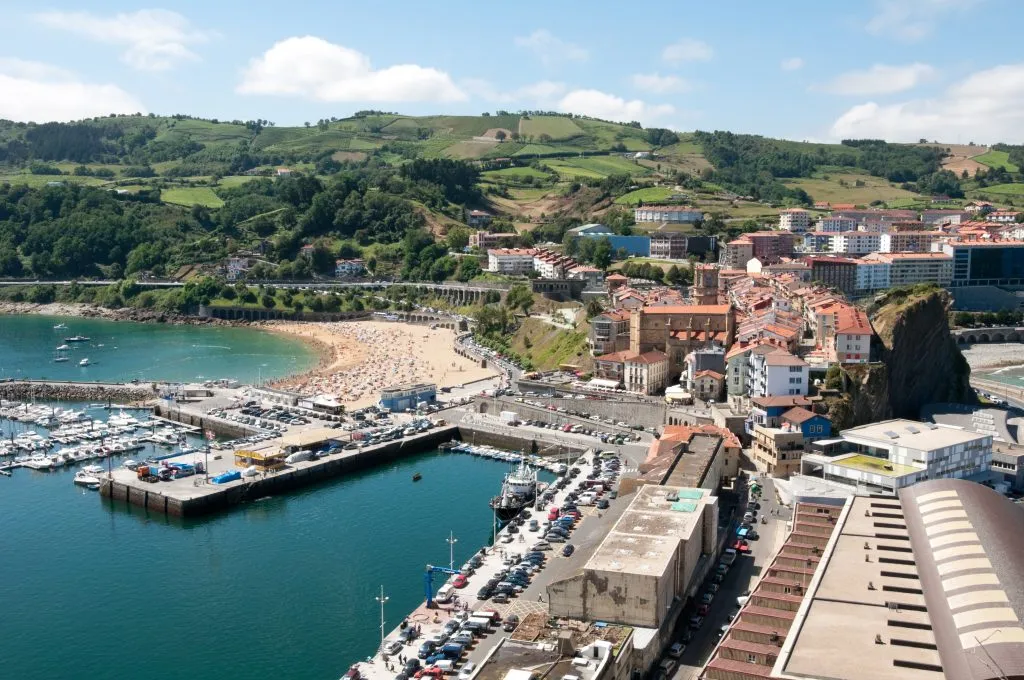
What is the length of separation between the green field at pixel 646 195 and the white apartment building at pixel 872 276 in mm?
24243

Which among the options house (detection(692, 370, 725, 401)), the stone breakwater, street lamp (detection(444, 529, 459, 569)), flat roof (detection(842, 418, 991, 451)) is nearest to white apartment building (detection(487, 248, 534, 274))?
the stone breakwater

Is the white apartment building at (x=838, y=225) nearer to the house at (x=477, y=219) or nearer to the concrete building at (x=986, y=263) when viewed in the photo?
the concrete building at (x=986, y=263)

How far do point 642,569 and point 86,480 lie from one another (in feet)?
63.0

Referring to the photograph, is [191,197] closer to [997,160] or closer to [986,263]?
[986,263]

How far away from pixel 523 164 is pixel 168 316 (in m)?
46.7

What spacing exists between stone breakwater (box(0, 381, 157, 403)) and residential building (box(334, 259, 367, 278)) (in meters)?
30.4

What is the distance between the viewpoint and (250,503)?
28.1 m

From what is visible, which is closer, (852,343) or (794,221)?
(852,343)

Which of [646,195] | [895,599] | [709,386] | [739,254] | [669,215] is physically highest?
[646,195]

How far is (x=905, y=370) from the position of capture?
112 feet

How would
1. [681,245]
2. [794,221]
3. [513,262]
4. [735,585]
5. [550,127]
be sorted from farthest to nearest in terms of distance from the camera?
[550,127], [794,221], [513,262], [681,245], [735,585]

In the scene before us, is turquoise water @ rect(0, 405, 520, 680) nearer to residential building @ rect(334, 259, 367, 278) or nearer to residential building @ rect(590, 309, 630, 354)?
residential building @ rect(590, 309, 630, 354)

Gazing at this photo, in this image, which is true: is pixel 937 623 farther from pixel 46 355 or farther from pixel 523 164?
pixel 523 164

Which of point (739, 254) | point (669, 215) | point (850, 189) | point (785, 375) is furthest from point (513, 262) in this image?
point (850, 189)
